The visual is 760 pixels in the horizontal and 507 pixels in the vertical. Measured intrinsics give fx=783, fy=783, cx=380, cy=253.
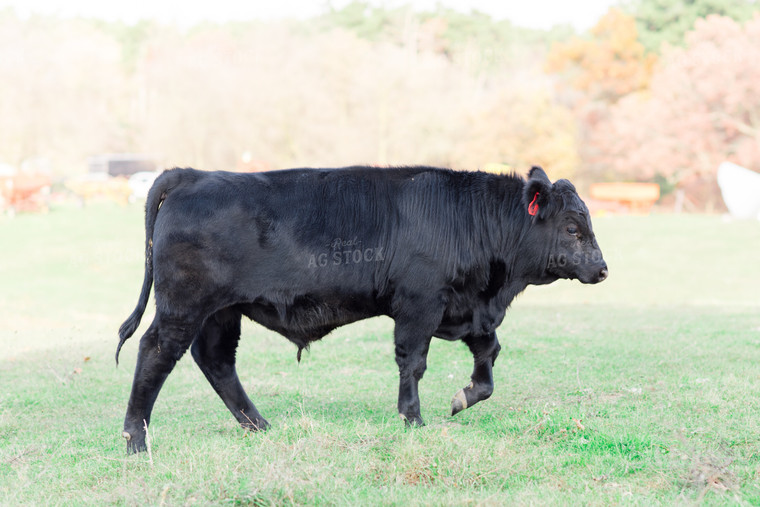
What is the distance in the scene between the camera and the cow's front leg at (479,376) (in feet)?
18.8

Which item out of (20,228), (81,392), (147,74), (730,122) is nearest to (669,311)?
(81,392)

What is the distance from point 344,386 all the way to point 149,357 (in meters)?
2.34

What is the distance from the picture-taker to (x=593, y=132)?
47.3 m

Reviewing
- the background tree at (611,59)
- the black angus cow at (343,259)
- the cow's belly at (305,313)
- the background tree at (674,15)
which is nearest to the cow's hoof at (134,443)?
the black angus cow at (343,259)

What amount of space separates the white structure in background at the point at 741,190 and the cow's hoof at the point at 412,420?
3075 cm

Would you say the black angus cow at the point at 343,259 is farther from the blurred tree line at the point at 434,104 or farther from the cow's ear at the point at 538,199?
the blurred tree line at the point at 434,104

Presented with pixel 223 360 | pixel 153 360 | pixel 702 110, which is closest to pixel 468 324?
pixel 223 360

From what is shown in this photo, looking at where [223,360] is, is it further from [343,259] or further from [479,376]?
[479,376]

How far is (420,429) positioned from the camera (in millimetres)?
4984

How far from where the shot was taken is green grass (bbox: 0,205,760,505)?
4203mm

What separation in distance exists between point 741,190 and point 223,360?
105 ft

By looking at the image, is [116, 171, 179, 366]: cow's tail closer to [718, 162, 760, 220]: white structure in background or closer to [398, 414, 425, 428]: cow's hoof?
[398, 414, 425, 428]: cow's hoof

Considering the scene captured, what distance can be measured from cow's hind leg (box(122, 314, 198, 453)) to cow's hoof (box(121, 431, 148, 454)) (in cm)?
6

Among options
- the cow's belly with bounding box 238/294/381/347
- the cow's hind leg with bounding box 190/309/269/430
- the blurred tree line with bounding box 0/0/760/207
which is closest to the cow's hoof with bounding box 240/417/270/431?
the cow's hind leg with bounding box 190/309/269/430
